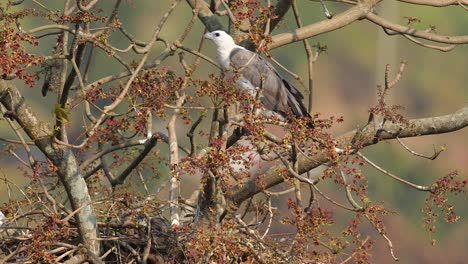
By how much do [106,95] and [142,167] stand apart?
1568 mm

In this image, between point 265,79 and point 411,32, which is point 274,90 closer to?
point 265,79

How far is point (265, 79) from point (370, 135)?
2.71ft

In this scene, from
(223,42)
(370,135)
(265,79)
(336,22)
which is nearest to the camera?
(370,135)

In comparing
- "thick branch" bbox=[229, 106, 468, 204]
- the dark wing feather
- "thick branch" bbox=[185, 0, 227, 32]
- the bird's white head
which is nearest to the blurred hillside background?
the dark wing feather

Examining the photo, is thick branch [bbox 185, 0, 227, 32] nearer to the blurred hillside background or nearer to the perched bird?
the perched bird

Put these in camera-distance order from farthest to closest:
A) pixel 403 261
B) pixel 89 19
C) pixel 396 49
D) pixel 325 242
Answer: pixel 396 49 < pixel 403 261 < pixel 325 242 < pixel 89 19

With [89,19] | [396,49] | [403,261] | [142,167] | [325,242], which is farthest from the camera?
[396,49]

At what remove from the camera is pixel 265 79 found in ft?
23.0

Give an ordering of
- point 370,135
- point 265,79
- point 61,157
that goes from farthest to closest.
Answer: point 265,79 < point 370,135 < point 61,157

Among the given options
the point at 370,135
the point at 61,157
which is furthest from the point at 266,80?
the point at 61,157

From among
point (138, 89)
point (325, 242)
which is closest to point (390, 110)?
point (325, 242)

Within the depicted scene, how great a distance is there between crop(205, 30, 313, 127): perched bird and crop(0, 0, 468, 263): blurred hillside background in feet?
7.21

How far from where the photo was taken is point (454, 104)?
15109mm

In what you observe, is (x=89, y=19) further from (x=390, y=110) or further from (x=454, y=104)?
(x=454, y=104)
